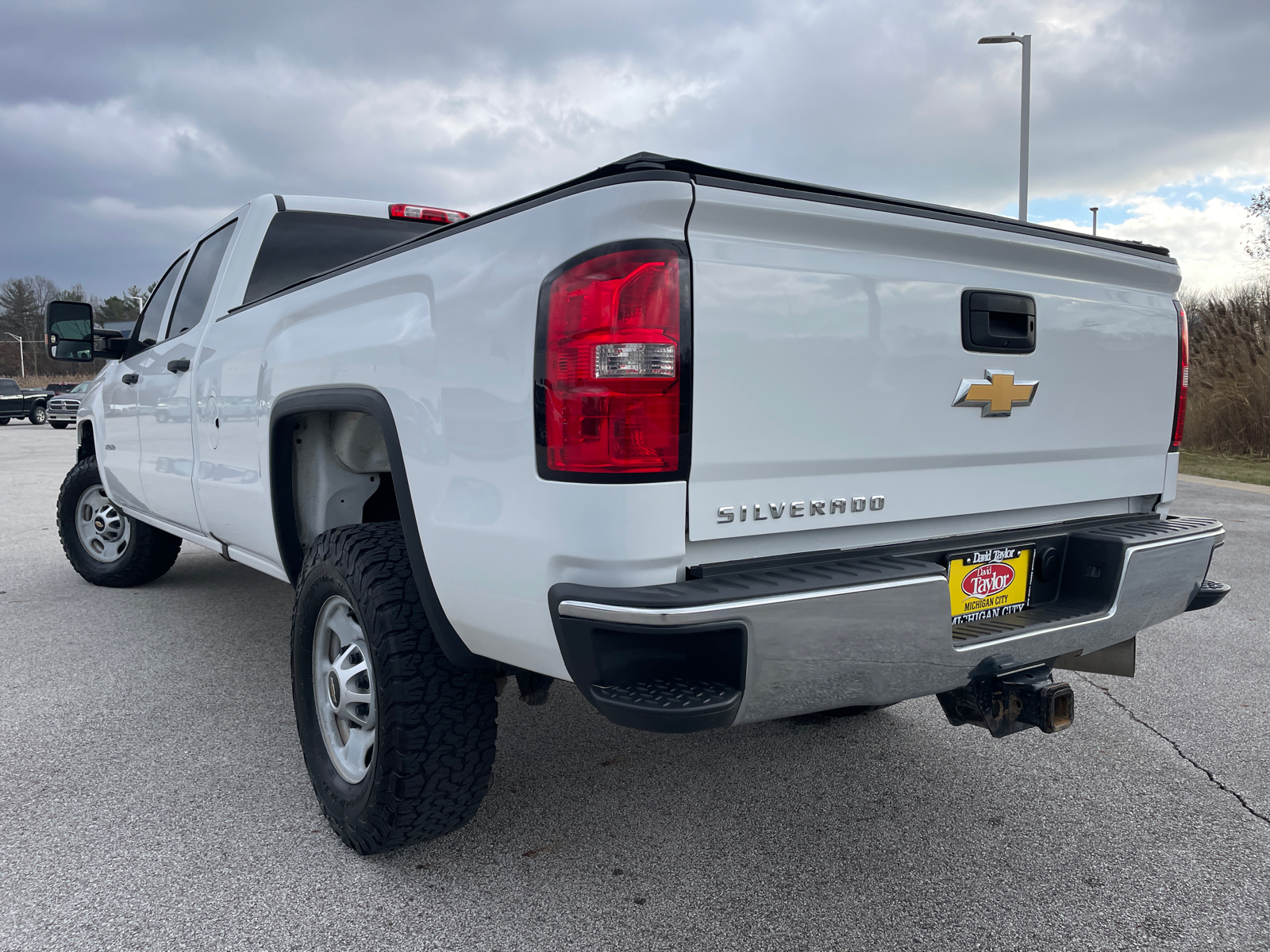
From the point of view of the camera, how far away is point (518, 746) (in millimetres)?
3082

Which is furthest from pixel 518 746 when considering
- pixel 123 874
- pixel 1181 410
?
pixel 1181 410

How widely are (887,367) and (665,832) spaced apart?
1443mm

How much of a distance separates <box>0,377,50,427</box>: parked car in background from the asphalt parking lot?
3241 cm

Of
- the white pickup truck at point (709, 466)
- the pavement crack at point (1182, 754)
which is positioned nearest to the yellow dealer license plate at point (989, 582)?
the white pickup truck at point (709, 466)

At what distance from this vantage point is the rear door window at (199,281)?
4.14 metres

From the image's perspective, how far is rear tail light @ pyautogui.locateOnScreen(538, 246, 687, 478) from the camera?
1.71 meters

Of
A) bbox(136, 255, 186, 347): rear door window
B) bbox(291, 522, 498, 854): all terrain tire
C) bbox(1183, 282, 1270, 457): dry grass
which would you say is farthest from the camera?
bbox(1183, 282, 1270, 457): dry grass

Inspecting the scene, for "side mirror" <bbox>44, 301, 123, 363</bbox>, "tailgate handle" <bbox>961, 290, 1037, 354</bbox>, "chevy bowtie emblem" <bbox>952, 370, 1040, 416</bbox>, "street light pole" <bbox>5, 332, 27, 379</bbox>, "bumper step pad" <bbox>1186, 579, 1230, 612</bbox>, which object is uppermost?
"street light pole" <bbox>5, 332, 27, 379</bbox>

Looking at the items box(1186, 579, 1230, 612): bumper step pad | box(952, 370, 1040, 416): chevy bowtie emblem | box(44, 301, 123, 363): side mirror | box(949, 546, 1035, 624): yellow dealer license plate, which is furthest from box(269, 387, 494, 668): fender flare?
box(44, 301, 123, 363): side mirror

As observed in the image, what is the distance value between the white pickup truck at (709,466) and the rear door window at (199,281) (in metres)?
1.38

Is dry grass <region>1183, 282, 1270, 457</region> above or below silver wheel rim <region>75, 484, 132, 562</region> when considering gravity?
above

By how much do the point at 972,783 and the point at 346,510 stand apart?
7.49 feet

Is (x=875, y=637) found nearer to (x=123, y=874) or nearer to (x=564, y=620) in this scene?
(x=564, y=620)

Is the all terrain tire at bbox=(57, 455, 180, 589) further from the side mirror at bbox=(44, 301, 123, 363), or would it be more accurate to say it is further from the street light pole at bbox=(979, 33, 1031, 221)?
the street light pole at bbox=(979, 33, 1031, 221)
